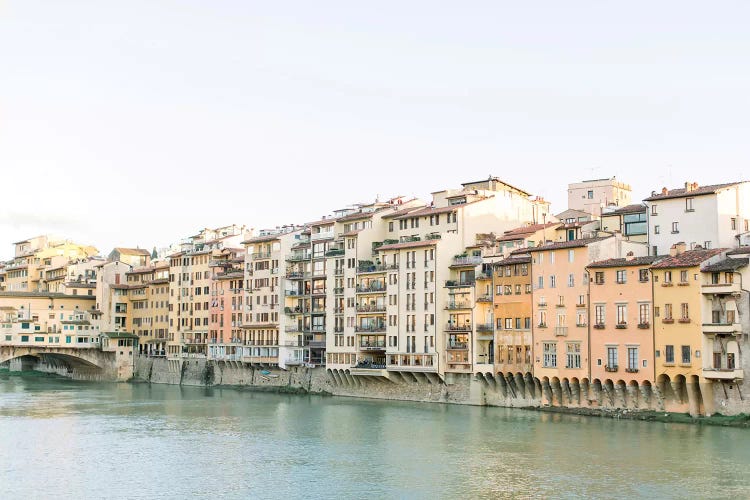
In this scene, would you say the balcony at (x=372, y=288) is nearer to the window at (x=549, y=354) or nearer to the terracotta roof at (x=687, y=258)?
the window at (x=549, y=354)

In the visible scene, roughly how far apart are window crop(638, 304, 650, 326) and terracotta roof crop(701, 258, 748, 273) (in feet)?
16.2

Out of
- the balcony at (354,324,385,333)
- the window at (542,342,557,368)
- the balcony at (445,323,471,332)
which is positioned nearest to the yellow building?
the window at (542,342,557,368)

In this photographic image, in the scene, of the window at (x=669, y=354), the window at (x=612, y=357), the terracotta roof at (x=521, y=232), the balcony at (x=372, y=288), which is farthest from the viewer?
the balcony at (x=372, y=288)

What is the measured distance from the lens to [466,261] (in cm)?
7744

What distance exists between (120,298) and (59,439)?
2675 inches

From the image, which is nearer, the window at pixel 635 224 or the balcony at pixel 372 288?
the window at pixel 635 224

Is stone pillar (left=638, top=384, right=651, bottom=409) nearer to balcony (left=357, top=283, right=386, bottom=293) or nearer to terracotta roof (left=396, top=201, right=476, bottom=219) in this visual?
terracotta roof (left=396, top=201, right=476, bottom=219)

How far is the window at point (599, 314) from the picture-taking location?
65688 mm

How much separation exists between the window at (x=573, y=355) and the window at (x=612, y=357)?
8.37 ft

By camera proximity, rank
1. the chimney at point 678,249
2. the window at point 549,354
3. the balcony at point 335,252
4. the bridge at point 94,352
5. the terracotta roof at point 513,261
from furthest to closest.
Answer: the bridge at point 94,352 < the balcony at point 335,252 < the terracotta roof at point 513,261 < the window at point 549,354 < the chimney at point 678,249

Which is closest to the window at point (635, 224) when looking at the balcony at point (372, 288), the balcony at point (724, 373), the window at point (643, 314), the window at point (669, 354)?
the window at point (643, 314)

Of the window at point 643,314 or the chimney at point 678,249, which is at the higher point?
the chimney at point 678,249

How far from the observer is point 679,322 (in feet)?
199

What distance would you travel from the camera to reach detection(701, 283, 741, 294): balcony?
58.3 m
